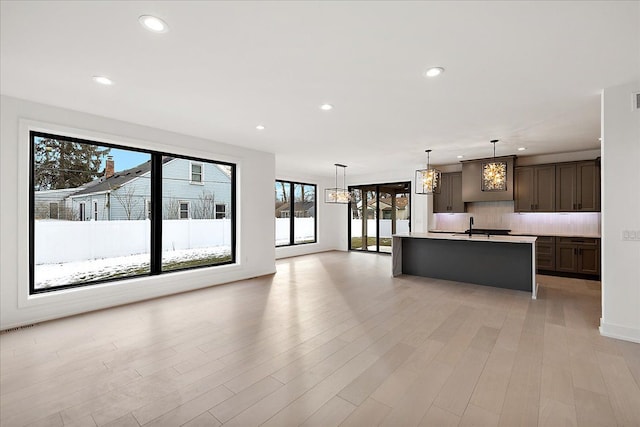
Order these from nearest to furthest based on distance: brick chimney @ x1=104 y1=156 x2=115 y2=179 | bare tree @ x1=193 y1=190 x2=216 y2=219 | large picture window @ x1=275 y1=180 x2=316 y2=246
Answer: brick chimney @ x1=104 y1=156 x2=115 y2=179, bare tree @ x1=193 y1=190 x2=216 y2=219, large picture window @ x1=275 y1=180 x2=316 y2=246

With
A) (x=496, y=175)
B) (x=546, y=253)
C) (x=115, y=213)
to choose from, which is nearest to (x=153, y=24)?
(x=115, y=213)

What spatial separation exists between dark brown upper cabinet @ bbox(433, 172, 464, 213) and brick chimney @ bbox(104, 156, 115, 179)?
284 inches

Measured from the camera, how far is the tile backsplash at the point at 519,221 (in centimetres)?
640

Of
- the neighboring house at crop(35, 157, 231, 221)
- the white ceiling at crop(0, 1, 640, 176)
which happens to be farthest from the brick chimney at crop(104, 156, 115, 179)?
the white ceiling at crop(0, 1, 640, 176)

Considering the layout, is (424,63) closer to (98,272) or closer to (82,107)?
(82,107)

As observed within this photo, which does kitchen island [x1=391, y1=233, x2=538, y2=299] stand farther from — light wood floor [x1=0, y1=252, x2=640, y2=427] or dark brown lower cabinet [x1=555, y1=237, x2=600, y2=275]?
dark brown lower cabinet [x1=555, y1=237, x2=600, y2=275]

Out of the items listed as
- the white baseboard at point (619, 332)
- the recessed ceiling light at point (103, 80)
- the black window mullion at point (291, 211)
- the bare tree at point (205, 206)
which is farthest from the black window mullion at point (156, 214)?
the white baseboard at point (619, 332)

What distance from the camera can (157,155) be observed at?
197 inches

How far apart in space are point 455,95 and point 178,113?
3570 millimetres

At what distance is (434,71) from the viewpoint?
2.85 metres

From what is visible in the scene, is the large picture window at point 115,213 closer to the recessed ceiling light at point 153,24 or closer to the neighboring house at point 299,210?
the recessed ceiling light at point 153,24

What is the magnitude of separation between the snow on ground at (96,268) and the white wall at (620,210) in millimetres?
6030

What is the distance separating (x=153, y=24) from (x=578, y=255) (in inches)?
309

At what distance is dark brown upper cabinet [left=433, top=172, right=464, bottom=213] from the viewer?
7.71 metres
